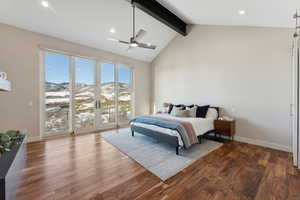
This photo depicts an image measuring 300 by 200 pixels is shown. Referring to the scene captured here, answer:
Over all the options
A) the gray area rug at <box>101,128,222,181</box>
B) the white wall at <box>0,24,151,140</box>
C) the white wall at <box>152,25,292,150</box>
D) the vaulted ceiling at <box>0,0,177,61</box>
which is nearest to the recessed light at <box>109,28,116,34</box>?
the vaulted ceiling at <box>0,0,177,61</box>

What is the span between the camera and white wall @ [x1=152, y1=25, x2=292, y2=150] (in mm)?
3570

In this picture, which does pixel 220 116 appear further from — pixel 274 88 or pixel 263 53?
pixel 263 53

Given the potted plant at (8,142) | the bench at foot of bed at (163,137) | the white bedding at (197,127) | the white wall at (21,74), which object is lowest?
the bench at foot of bed at (163,137)

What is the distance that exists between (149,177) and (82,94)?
12.8ft

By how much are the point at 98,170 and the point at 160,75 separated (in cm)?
507

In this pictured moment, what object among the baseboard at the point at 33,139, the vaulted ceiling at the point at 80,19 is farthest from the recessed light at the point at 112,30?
the baseboard at the point at 33,139

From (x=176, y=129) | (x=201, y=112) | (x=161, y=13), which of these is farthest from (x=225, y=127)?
(x=161, y=13)

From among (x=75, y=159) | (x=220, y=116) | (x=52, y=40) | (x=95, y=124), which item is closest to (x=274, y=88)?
(x=220, y=116)

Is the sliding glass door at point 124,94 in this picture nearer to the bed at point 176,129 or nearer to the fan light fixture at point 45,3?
the bed at point 176,129

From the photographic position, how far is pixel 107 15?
4.05 m

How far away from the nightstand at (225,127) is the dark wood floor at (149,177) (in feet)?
2.34

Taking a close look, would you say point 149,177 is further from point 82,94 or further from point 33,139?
point 82,94

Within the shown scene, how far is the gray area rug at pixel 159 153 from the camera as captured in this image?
2.63m

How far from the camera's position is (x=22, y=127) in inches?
154
